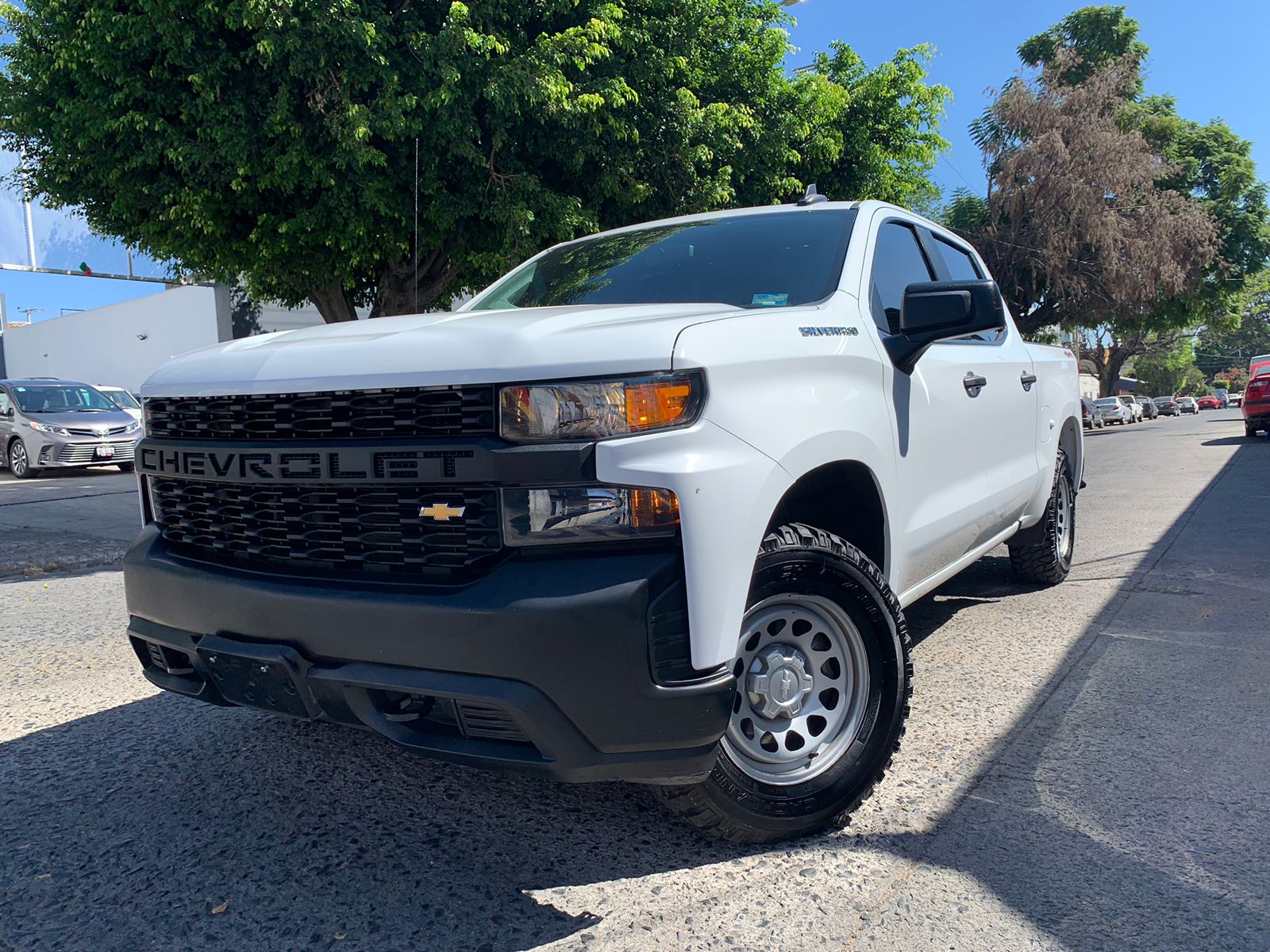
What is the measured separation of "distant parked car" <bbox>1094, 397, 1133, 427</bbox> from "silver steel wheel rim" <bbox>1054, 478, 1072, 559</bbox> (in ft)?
134

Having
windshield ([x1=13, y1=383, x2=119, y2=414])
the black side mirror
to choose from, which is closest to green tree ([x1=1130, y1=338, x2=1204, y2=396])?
windshield ([x1=13, y1=383, x2=119, y2=414])

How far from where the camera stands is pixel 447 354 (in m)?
2.22

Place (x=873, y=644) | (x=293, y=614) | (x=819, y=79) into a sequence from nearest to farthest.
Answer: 1. (x=293, y=614)
2. (x=873, y=644)
3. (x=819, y=79)

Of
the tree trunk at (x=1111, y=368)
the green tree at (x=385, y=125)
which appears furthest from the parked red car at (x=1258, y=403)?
the tree trunk at (x=1111, y=368)

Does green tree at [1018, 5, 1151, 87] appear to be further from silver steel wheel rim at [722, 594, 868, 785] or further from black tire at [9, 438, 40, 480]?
silver steel wheel rim at [722, 594, 868, 785]

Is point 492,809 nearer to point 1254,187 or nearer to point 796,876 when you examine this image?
point 796,876

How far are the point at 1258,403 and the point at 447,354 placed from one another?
23.5 metres

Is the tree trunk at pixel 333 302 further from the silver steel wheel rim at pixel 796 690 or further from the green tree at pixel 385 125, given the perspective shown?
the silver steel wheel rim at pixel 796 690

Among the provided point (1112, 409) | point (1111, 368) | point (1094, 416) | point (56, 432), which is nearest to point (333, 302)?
point (56, 432)

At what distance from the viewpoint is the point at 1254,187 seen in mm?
30938

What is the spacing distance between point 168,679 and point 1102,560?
5926 mm

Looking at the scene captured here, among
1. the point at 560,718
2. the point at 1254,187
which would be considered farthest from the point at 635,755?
the point at 1254,187

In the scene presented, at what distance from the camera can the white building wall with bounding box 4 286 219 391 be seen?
32188 millimetres

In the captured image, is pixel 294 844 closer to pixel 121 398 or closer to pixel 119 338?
pixel 121 398
